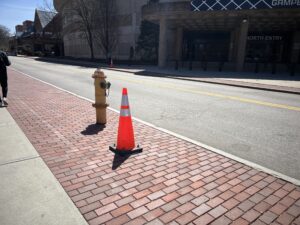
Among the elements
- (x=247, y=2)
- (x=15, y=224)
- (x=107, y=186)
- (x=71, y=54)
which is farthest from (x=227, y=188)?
(x=71, y=54)

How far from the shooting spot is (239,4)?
874 inches

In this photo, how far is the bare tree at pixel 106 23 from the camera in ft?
127

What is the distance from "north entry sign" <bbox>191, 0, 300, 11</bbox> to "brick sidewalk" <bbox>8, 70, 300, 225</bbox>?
2026cm

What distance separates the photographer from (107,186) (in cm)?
333

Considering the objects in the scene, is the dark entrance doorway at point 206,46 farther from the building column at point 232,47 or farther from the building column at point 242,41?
the building column at point 242,41

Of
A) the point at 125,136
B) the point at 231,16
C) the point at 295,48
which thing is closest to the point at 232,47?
the point at 295,48

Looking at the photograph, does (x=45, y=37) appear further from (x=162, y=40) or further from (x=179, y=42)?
(x=162, y=40)

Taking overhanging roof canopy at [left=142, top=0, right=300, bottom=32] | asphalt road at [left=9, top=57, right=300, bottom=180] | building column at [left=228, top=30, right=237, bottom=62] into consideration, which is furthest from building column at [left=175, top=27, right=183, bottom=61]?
asphalt road at [left=9, top=57, right=300, bottom=180]

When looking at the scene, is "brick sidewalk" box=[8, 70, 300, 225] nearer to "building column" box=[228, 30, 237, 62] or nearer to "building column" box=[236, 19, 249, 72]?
"building column" box=[236, 19, 249, 72]

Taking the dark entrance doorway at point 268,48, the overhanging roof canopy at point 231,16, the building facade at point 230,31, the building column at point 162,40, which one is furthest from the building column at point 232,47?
the building column at point 162,40

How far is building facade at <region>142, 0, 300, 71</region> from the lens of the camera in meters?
22.4

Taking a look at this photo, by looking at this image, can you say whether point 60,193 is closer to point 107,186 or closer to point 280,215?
point 107,186

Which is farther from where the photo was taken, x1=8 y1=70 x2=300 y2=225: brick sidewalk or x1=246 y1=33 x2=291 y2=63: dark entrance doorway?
x1=246 y1=33 x2=291 y2=63: dark entrance doorway

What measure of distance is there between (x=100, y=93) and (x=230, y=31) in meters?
30.1
